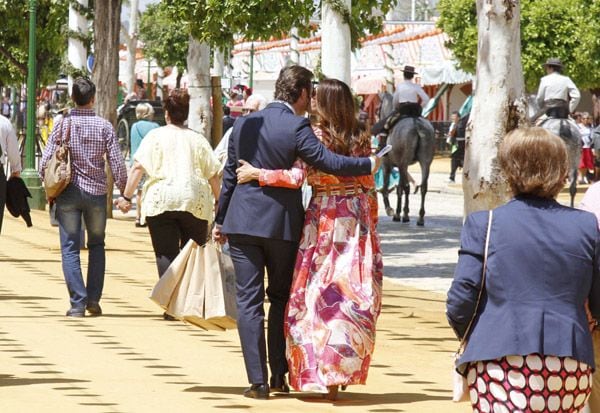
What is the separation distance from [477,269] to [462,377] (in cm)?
41

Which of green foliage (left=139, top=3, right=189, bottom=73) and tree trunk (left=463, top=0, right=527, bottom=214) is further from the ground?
tree trunk (left=463, top=0, right=527, bottom=214)

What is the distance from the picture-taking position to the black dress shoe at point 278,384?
9273 millimetres

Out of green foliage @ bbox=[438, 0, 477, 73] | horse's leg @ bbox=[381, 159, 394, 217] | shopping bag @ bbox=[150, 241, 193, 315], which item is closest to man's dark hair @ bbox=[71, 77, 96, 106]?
shopping bag @ bbox=[150, 241, 193, 315]

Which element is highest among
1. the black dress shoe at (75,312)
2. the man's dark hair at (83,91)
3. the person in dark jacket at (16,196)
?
the man's dark hair at (83,91)

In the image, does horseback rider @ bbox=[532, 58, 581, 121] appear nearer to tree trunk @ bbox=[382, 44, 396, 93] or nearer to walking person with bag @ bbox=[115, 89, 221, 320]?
walking person with bag @ bbox=[115, 89, 221, 320]

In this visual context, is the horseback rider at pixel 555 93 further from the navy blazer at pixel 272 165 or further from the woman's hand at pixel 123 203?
the navy blazer at pixel 272 165

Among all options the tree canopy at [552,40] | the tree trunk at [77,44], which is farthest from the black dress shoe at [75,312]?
the tree canopy at [552,40]

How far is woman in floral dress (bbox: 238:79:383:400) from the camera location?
28.9 feet

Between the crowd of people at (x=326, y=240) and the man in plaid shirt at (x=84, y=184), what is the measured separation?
0.04ft

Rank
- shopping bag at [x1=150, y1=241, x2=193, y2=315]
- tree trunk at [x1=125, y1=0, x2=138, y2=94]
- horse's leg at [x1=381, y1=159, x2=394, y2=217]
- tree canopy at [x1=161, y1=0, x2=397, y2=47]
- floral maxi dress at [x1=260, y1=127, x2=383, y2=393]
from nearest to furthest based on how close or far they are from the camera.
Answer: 1. floral maxi dress at [x1=260, y1=127, x2=383, y2=393]
2. shopping bag at [x1=150, y1=241, x2=193, y2=315]
3. tree canopy at [x1=161, y1=0, x2=397, y2=47]
4. horse's leg at [x1=381, y1=159, x2=394, y2=217]
5. tree trunk at [x1=125, y1=0, x2=138, y2=94]

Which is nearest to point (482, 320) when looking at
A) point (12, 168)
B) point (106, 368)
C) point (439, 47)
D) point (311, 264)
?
point (311, 264)

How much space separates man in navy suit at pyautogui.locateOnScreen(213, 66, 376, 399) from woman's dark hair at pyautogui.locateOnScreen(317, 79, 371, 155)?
0.38 feet

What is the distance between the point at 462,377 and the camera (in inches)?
231

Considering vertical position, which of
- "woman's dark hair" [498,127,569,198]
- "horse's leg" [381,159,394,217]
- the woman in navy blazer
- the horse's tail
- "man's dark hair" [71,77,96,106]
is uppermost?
"woman's dark hair" [498,127,569,198]
